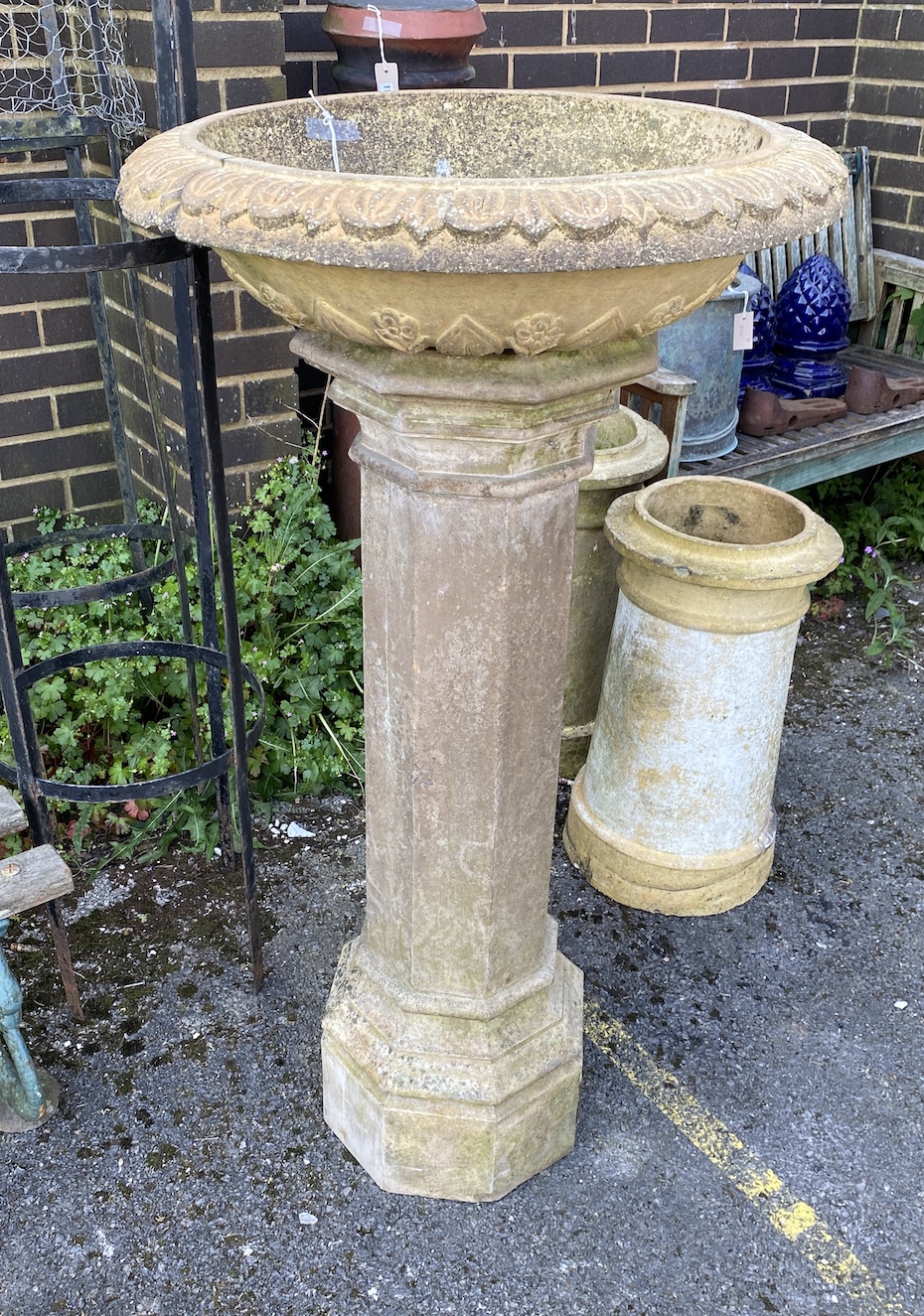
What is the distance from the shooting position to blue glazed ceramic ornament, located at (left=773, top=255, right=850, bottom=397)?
13.7 feet

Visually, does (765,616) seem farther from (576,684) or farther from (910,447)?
(910,447)

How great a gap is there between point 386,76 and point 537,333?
173 centimetres

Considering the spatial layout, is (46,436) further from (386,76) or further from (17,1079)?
(17,1079)

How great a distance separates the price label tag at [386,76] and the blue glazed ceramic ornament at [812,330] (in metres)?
1.98

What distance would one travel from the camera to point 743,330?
3.57m

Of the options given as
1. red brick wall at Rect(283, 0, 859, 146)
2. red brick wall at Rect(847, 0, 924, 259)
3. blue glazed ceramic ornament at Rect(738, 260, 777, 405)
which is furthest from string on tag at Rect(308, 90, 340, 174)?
red brick wall at Rect(847, 0, 924, 259)

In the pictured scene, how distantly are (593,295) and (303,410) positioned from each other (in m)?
2.48

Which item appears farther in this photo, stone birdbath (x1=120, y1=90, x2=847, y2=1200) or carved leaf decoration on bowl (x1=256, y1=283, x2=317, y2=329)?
carved leaf decoration on bowl (x1=256, y1=283, x2=317, y2=329)

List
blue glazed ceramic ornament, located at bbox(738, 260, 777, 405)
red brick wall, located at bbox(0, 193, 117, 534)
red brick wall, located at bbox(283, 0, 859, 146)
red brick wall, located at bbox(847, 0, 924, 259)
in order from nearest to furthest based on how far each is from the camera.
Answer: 1. red brick wall, located at bbox(0, 193, 117, 534)
2. red brick wall, located at bbox(283, 0, 859, 146)
3. blue glazed ceramic ornament, located at bbox(738, 260, 777, 405)
4. red brick wall, located at bbox(847, 0, 924, 259)

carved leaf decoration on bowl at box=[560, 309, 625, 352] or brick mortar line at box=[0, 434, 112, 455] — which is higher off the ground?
carved leaf decoration on bowl at box=[560, 309, 625, 352]

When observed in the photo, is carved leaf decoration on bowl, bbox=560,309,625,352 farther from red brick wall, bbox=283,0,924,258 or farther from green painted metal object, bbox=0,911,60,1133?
red brick wall, bbox=283,0,924,258

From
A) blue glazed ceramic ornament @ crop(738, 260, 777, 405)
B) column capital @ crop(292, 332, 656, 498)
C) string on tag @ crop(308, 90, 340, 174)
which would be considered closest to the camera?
column capital @ crop(292, 332, 656, 498)

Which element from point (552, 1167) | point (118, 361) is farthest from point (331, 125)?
point (552, 1167)

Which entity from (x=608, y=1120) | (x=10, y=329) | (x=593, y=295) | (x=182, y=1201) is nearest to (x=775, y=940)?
(x=608, y=1120)
